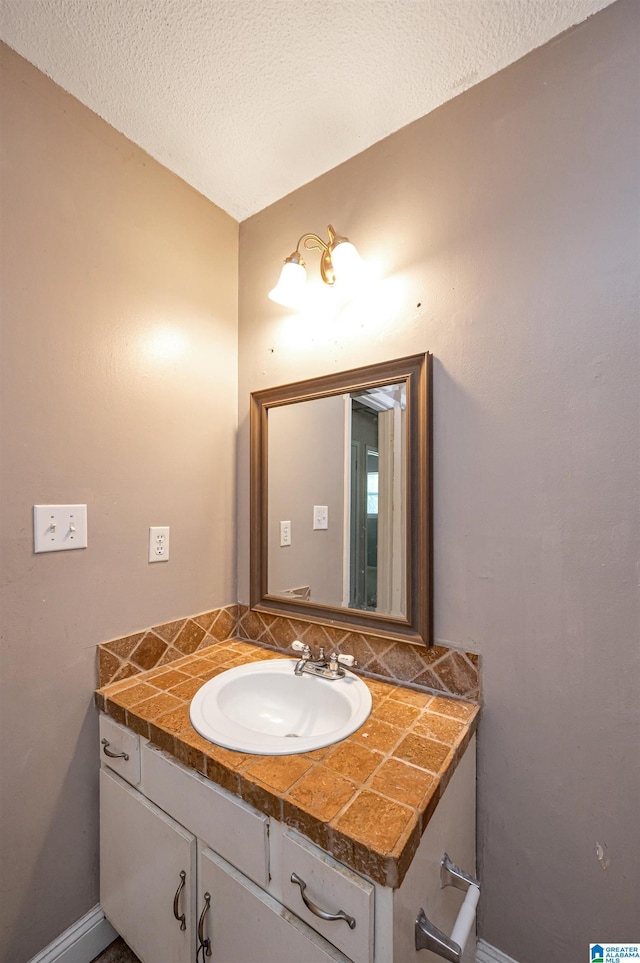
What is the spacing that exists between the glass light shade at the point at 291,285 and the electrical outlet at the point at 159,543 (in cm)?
84

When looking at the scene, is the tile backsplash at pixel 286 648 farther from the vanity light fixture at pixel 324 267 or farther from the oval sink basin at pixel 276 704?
the vanity light fixture at pixel 324 267

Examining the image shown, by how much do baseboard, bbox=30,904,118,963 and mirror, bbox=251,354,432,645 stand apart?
3.05ft

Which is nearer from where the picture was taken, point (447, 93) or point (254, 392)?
point (447, 93)

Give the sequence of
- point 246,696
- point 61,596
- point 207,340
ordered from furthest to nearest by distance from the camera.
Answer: point 207,340
point 246,696
point 61,596

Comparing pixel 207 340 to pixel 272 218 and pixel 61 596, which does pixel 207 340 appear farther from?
pixel 61 596

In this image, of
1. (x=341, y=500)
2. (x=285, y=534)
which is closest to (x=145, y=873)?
(x=285, y=534)

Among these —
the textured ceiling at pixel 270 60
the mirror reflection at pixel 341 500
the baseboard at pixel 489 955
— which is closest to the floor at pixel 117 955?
the baseboard at pixel 489 955

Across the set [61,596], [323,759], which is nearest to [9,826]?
[61,596]

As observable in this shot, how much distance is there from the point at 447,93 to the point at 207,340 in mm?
1018

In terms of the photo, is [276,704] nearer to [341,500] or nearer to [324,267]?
[341,500]

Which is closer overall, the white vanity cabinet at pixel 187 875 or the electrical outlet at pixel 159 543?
the white vanity cabinet at pixel 187 875

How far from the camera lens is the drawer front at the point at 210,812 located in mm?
767

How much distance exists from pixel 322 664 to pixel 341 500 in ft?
1.64

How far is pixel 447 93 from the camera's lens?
112cm
